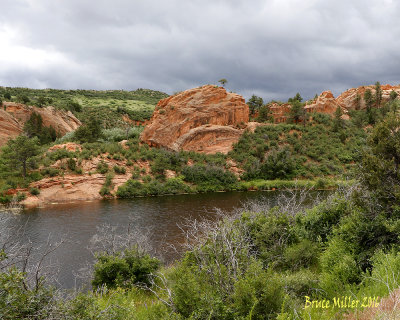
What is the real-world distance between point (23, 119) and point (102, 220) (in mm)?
33130

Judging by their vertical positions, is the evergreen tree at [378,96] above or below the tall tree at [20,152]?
above

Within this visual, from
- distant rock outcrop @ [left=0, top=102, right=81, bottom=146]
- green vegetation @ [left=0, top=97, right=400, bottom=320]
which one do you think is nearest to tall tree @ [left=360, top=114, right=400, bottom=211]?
green vegetation @ [left=0, top=97, right=400, bottom=320]

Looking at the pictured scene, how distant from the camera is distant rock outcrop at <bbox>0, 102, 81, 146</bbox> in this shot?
42341mm

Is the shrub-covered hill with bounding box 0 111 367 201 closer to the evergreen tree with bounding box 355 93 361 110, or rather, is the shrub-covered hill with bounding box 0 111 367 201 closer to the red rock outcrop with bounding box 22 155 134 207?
the red rock outcrop with bounding box 22 155 134 207

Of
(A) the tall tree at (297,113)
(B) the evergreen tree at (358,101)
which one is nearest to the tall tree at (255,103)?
(A) the tall tree at (297,113)

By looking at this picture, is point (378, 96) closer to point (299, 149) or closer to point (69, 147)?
point (299, 149)

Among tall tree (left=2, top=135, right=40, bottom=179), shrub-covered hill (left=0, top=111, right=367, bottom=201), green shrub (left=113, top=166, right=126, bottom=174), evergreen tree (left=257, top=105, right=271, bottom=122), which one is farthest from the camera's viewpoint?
evergreen tree (left=257, top=105, right=271, bottom=122)

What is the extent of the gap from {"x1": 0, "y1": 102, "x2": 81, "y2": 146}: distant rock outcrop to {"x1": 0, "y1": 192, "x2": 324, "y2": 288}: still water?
21.2 meters

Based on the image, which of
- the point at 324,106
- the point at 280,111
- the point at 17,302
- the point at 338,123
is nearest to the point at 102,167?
the point at 17,302

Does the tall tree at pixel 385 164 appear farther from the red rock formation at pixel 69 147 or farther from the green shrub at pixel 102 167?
the red rock formation at pixel 69 147

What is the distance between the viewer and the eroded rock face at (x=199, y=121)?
4934cm

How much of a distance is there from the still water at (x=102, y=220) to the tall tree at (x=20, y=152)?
795 cm

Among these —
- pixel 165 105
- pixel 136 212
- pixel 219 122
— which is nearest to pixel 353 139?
pixel 219 122

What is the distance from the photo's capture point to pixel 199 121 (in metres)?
52.8
